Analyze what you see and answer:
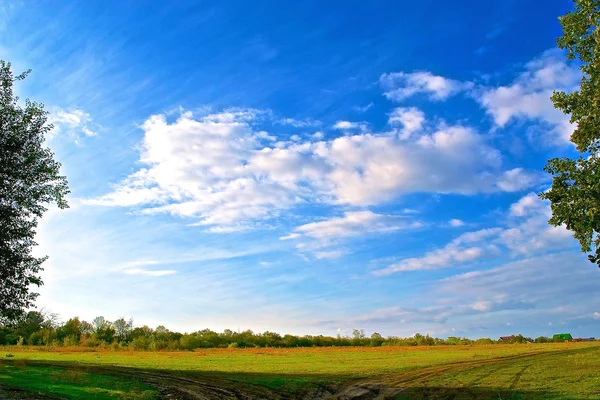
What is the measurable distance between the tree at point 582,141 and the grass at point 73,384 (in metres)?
28.5

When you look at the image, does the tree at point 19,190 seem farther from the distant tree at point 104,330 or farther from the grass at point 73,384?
the distant tree at point 104,330

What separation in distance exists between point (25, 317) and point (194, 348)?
87976 mm

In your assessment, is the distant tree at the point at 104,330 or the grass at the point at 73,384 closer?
the grass at the point at 73,384

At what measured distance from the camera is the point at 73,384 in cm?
3022

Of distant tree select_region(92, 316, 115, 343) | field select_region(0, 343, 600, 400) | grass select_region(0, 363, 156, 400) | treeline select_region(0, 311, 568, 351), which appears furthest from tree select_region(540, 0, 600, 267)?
distant tree select_region(92, 316, 115, 343)

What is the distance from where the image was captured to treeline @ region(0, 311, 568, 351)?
106000 millimetres

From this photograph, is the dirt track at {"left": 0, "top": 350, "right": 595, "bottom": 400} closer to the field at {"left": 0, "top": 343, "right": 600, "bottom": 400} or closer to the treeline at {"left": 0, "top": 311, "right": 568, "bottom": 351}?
the field at {"left": 0, "top": 343, "right": 600, "bottom": 400}

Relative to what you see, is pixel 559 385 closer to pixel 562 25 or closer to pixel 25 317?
pixel 562 25

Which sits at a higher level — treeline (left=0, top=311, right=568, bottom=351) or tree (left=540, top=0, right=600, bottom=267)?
tree (left=540, top=0, right=600, bottom=267)

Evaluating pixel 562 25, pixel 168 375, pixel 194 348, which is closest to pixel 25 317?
pixel 168 375

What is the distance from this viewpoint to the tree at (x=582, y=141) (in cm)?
2552

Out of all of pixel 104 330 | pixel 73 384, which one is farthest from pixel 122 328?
pixel 73 384

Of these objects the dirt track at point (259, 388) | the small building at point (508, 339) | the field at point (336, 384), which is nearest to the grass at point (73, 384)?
the field at point (336, 384)

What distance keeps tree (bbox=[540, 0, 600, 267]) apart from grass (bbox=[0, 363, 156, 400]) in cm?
2849
